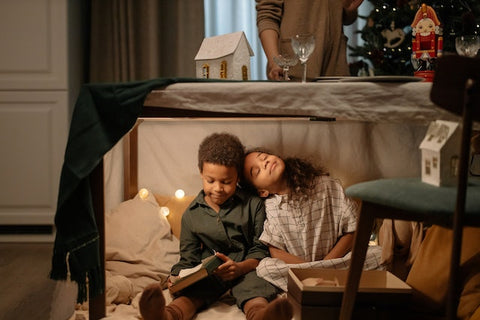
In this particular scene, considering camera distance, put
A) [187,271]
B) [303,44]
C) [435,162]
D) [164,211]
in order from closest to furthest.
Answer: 1. [435,162]
2. [303,44]
3. [187,271]
4. [164,211]

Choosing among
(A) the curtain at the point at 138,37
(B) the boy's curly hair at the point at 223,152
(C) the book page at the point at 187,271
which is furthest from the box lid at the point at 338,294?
(A) the curtain at the point at 138,37

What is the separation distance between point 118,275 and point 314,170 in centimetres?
74

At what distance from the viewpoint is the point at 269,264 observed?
178 cm

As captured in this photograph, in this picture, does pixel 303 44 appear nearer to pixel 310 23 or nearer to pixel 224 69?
pixel 224 69

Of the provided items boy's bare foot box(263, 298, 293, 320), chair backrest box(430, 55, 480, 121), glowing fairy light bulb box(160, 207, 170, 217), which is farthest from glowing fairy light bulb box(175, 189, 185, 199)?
chair backrest box(430, 55, 480, 121)

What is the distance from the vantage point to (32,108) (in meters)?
3.35

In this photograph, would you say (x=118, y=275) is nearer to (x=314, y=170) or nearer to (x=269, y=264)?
(x=269, y=264)

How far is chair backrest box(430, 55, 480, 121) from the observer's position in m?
1.04

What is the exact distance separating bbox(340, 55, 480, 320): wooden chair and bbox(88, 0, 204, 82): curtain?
2789 mm

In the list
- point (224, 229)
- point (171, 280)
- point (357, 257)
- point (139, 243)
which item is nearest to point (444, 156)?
point (357, 257)

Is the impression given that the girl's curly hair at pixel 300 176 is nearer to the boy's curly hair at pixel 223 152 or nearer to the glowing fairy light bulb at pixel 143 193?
the boy's curly hair at pixel 223 152

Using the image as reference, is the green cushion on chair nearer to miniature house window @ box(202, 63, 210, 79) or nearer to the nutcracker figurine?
the nutcracker figurine

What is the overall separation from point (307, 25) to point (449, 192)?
4.40 feet

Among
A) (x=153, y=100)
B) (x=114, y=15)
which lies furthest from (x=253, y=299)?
(x=114, y=15)
